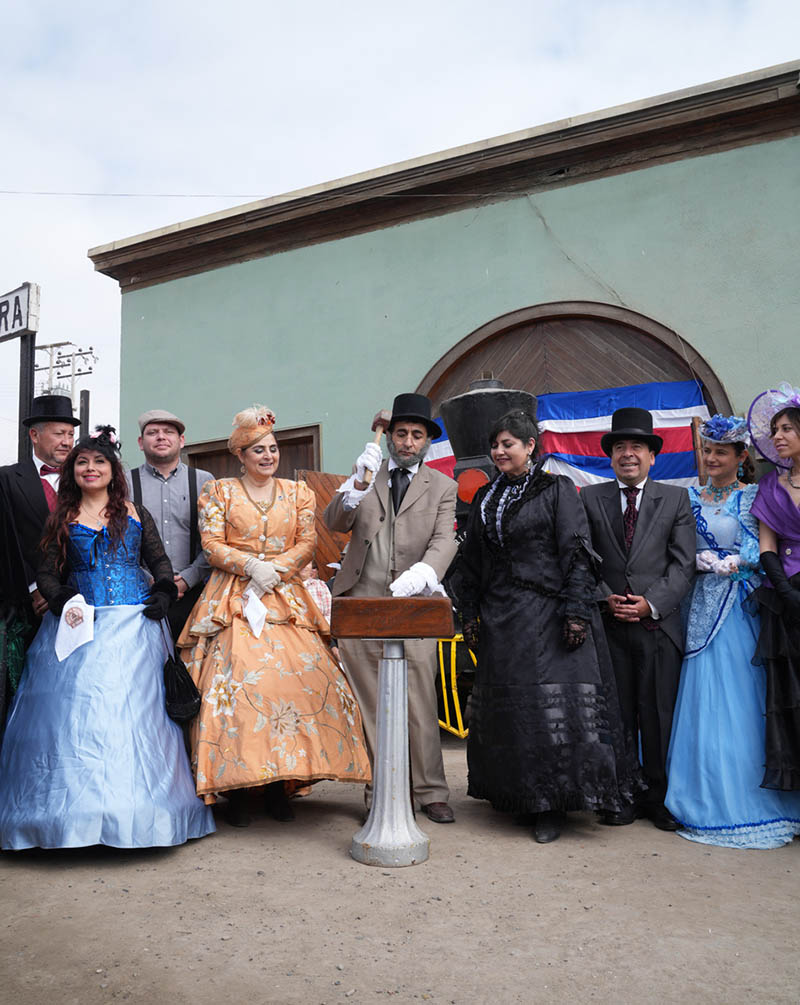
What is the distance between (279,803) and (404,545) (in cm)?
123

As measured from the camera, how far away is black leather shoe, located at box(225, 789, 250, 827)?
356 cm

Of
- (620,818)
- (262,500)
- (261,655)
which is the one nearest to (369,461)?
(262,500)

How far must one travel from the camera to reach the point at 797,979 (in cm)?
211

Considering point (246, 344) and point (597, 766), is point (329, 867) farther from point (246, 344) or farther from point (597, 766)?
point (246, 344)

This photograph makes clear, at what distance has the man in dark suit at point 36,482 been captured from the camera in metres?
3.72

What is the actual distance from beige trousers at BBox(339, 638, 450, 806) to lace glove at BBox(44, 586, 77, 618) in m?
1.20

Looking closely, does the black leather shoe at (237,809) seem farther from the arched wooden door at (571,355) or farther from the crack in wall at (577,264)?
the crack in wall at (577,264)

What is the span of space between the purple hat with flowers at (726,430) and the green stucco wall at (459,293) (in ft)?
9.90

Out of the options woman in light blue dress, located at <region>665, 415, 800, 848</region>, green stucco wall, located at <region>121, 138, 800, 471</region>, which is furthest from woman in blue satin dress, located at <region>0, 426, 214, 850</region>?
green stucco wall, located at <region>121, 138, 800, 471</region>

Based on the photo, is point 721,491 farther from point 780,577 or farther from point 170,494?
point 170,494

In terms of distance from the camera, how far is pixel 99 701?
320 cm

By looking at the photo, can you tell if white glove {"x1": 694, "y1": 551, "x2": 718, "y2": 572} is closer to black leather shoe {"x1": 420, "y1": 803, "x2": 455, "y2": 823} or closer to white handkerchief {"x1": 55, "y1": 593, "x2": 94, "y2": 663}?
black leather shoe {"x1": 420, "y1": 803, "x2": 455, "y2": 823}

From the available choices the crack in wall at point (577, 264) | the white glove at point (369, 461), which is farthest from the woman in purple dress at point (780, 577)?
the crack in wall at point (577, 264)

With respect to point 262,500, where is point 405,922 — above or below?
below
